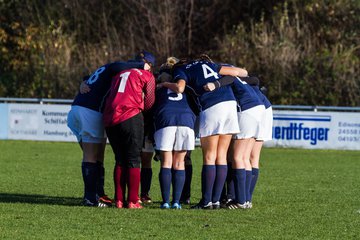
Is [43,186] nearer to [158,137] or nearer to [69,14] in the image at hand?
[158,137]

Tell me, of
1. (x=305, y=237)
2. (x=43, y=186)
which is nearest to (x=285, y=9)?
(x=43, y=186)

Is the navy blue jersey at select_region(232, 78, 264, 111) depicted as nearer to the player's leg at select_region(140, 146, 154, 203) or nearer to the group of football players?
the group of football players

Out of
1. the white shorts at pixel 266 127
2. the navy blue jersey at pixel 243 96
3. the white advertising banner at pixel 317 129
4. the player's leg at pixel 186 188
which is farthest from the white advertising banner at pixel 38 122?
the navy blue jersey at pixel 243 96

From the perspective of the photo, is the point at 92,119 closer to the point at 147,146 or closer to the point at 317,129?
the point at 147,146

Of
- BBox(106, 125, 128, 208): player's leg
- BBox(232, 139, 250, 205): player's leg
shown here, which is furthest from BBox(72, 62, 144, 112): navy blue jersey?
BBox(232, 139, 250, 205): player's leg

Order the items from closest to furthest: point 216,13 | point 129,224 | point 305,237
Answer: point 305,237 < point 129,224 < point 216,13

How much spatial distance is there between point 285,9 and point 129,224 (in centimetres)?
2900

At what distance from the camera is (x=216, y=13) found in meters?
41.8

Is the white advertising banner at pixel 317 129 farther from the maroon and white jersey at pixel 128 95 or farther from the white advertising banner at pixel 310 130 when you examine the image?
the maroon and white jersey at pixel 128 95

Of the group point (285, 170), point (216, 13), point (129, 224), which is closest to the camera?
point (129, 224)

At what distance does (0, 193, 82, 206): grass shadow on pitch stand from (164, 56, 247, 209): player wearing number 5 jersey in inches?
73.0

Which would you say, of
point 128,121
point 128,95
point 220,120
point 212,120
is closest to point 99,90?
point 128,95

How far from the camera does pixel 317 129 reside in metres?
26.7

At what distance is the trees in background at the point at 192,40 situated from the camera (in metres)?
34.1
